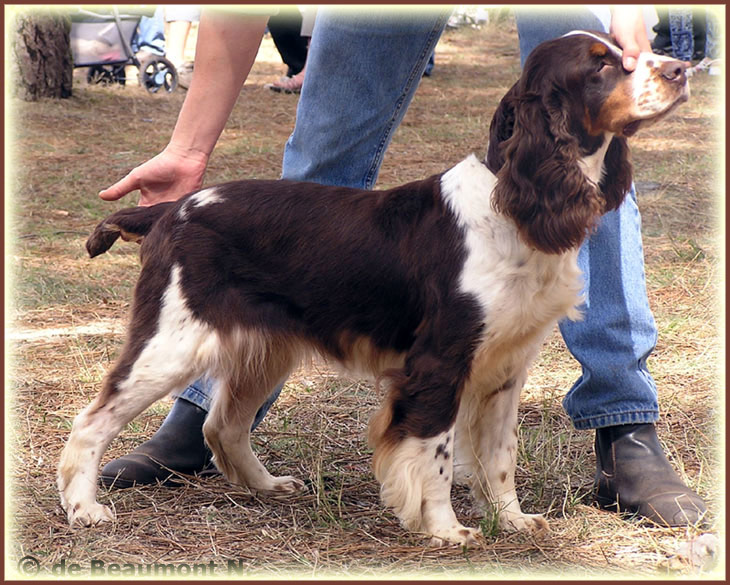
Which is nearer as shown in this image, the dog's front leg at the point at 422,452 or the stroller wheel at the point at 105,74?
the dog's front leg at the point at 422,452

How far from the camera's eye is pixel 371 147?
146 inches

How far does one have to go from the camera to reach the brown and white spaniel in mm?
2973

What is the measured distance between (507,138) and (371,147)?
2.49 feet

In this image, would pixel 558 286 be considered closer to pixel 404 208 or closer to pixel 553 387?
pixel 404 208

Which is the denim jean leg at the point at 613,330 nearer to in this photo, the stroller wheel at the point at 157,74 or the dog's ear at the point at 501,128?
the dog's ear at the point at 501,128

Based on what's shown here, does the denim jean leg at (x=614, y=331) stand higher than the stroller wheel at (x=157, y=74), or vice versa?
the denim jean leg at (x=614, y=331)

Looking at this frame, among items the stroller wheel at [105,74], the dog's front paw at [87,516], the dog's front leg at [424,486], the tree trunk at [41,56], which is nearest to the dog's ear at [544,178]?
the dog's front leg at [424,486]

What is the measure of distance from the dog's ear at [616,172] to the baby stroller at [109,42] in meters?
9.12

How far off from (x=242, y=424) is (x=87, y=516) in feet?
2.17

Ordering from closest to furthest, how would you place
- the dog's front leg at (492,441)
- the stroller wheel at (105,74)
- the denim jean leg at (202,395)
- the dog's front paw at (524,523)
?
1. the dog's front paw at (524,523)
2. the dog's front leg at (492,441)
3. the denim jean leg at (202,395)
4. the stroller wheel at (105,74)

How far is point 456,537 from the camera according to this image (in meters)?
3.10

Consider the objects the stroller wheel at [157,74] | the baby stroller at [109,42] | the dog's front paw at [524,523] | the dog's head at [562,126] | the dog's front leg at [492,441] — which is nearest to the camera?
the dog's head at [562,126]

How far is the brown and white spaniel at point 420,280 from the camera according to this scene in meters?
2.97

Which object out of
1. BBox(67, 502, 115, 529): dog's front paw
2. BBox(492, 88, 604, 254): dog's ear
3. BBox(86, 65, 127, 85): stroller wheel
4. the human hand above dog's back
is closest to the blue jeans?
the human hand above dog's back
